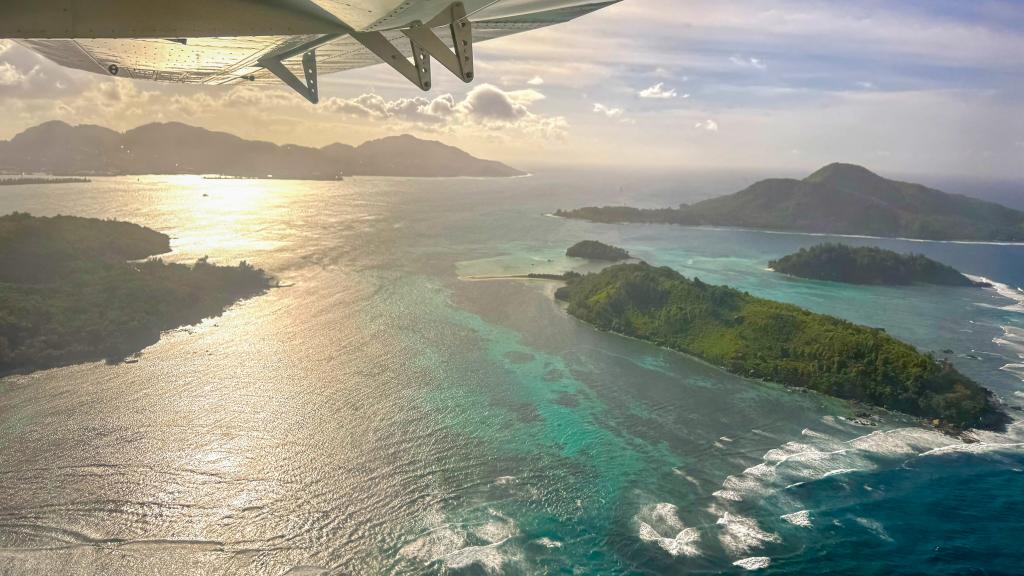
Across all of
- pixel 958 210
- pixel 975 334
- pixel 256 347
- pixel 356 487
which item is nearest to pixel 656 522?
pixel 356 487

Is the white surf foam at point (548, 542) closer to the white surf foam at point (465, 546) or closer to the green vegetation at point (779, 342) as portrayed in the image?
the white surf foam at point (465, 546)

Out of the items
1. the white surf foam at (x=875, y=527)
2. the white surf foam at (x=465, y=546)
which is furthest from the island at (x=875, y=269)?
the white surf foam at (x=465, y=546)

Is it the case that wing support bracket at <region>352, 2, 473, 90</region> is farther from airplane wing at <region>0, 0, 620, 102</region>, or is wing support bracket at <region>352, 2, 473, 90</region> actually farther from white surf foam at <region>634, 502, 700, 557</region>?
white surf foam at <region>634, 502, 700, 557</region>

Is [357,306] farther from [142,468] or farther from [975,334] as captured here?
[975,334]

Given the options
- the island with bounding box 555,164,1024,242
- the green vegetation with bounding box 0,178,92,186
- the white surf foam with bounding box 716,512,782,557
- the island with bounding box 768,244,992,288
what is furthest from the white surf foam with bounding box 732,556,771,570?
the green vegetation with bounding box 0,178,92,186

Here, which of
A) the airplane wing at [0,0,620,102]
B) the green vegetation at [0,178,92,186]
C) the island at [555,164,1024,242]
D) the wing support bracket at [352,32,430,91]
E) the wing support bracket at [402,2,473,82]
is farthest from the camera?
the green vegetation at [0,178,92,186]

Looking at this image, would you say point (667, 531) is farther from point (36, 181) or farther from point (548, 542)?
point (36, 181)
